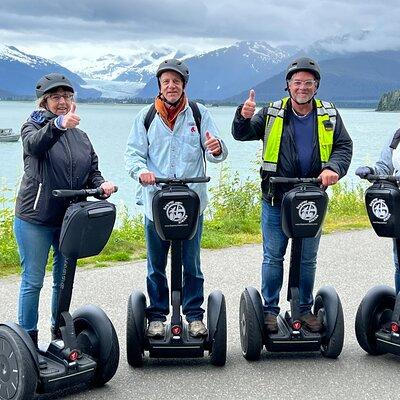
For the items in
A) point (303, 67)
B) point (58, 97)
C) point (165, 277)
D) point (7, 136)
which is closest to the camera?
point (58, 97)

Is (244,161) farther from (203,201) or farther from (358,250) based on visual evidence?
(203,201)

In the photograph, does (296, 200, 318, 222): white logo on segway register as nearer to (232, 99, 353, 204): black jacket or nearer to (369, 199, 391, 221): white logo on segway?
(232, 99, 353, 204): black jacket

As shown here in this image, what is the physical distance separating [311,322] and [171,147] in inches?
64.1

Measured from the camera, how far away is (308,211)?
5.29 m

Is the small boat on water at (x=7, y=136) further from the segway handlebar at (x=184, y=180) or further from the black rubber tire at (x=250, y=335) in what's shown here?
the segway handlebar at (x=184, y=180)

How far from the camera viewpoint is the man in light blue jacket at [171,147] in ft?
17.3

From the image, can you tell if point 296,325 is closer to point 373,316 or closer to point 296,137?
point 373,316

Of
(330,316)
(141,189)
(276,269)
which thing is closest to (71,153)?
(141,189)

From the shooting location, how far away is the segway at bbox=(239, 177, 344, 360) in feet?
17.4

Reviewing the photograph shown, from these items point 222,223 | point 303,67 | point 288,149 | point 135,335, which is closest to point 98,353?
point 135,335

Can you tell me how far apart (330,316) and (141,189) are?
163 cm

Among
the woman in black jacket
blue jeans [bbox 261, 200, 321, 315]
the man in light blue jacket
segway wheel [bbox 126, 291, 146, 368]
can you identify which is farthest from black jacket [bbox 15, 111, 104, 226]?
blue jeans [bbox 261, 200, 321, 315]

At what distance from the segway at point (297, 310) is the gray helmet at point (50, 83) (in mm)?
1525

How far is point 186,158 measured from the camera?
5.37 meters
